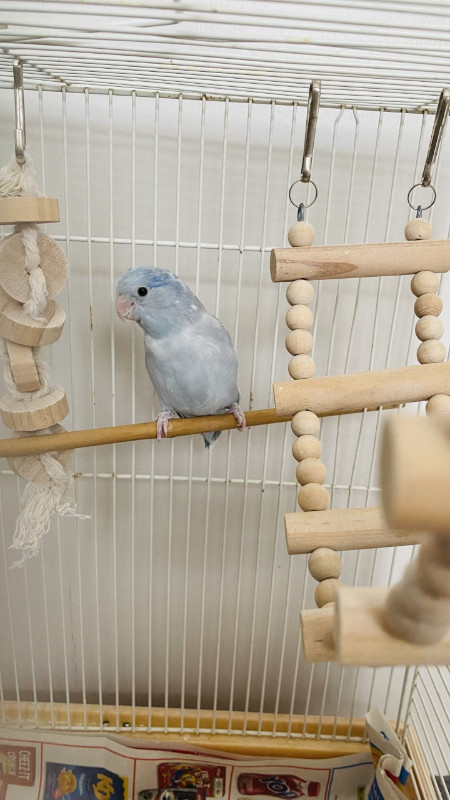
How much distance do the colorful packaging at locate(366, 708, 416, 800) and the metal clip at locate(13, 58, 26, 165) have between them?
2.97 ft

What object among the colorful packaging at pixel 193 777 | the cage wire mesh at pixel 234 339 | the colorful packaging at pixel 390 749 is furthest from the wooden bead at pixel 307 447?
the colorful packaging at pixel 193 777

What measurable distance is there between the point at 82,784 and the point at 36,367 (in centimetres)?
71

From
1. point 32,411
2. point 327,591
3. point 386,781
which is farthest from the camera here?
point 386,781

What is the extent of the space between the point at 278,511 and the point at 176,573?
0.76 feet

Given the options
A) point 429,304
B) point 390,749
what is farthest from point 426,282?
point 390,749

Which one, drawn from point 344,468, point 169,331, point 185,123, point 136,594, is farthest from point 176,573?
point 185,123

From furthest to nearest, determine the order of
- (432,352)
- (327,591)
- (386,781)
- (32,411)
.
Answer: (386,781), (32,411), (432,352), (327,591)

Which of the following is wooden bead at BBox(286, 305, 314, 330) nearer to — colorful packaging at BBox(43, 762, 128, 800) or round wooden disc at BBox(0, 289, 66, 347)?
round wooden disc at BBox(0, 289, 66, 347)

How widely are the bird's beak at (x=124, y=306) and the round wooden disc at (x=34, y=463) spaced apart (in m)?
0.17

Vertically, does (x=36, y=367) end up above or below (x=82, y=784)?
above

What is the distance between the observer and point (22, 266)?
24.2 inches

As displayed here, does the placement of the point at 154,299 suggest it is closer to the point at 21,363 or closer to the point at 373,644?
the point at 21,363

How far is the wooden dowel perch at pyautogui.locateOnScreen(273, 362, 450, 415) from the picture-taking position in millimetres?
531

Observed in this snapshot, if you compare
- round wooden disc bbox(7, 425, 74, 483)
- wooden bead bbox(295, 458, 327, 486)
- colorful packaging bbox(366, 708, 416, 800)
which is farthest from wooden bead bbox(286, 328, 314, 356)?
colorful packaging bbox(366, 708, 416, 800)
